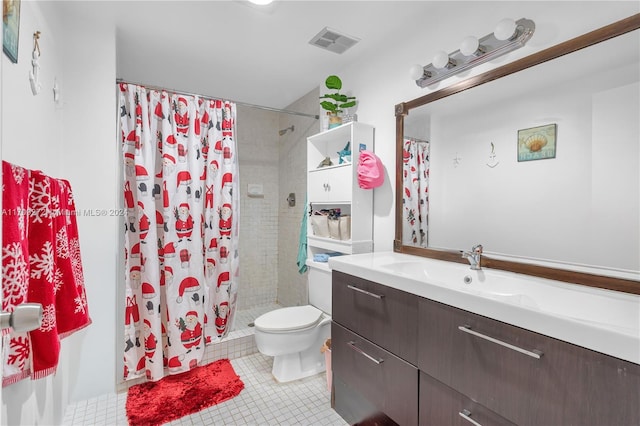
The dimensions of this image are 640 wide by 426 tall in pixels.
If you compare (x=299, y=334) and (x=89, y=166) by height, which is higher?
(x=89, y=166)

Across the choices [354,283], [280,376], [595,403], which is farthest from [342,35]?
[280,376]

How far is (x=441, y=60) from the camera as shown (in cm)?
170

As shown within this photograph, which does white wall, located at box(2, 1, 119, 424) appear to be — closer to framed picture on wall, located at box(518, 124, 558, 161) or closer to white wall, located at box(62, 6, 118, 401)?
white wall, located at box(62, 6, 118, 401)

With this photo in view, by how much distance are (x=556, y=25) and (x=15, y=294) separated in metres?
2.17

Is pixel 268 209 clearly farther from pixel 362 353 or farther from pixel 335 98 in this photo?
pixel 362 353

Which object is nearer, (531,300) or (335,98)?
(531,300)

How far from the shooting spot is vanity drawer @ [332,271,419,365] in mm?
1385

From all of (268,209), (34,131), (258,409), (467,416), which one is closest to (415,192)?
(467,416)

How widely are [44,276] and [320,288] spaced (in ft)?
5.51

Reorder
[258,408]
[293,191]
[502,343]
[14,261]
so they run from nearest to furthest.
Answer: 1. [14,261]
2. [502,343]
3. [258,408]
4. [293,191]

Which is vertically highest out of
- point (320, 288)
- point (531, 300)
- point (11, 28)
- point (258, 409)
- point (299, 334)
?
point (11, 28)

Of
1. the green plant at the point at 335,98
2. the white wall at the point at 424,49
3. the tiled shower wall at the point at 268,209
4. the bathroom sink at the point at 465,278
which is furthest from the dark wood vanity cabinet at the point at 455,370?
the tiled shower wall at the point at 268,209

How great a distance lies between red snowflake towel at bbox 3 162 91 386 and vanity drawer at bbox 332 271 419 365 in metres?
1.19

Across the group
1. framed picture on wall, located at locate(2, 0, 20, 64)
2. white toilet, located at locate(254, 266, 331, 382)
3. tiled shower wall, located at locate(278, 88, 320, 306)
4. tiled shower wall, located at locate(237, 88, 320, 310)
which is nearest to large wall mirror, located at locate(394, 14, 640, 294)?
white toilet, located at locate(254, 266, 331, 382)
